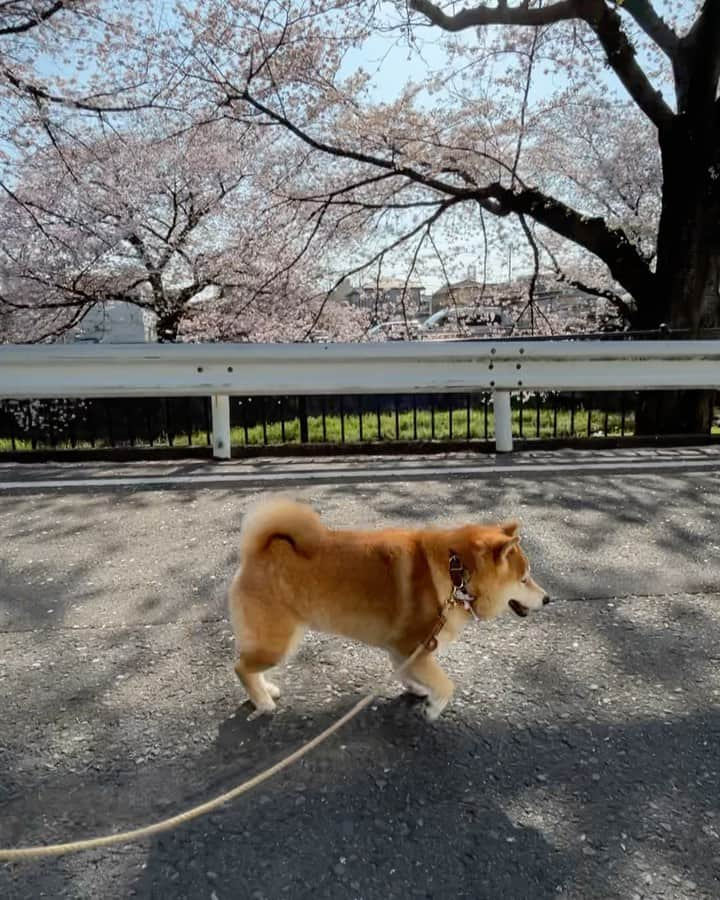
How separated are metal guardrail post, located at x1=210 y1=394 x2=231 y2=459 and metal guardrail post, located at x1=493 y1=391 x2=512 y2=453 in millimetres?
2234

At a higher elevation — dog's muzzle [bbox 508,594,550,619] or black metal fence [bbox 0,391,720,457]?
black metal fence [bbox 0,391,720,457]

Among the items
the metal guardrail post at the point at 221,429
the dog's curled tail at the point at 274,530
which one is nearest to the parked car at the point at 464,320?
the metal guardrail post at the point at 221,429

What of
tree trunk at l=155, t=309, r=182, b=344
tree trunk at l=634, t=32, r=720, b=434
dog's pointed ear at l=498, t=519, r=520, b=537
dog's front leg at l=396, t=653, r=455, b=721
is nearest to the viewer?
dog's front leg at l=396, t=653, r=455, b=721

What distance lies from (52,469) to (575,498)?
3883mm

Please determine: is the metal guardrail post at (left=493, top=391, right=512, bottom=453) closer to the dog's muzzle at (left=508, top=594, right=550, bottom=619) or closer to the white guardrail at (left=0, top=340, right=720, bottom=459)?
the white guardrail at (left=0, top=340, right=720, bottom=459)

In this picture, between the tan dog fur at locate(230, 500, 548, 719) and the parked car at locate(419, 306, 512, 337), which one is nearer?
the tan dog fur at locate(230, 500, 548, 719)

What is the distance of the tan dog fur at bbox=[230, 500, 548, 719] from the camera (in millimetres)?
1967

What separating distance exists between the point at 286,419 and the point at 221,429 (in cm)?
452

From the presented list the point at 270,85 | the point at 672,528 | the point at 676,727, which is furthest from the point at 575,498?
the point at 270,85

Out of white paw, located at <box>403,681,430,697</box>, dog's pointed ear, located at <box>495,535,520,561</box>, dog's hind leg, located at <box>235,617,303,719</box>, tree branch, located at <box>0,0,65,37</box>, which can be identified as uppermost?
tree branch, located at <box>0,0,65,37</box>

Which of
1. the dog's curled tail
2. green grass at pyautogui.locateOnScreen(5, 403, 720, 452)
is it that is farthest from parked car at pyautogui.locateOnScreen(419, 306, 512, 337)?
the dog's curled tail

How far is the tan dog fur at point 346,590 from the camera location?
1.97 metres

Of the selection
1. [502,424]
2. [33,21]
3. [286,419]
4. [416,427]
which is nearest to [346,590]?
[502,424]

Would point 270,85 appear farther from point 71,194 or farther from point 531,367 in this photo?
point 531,367
